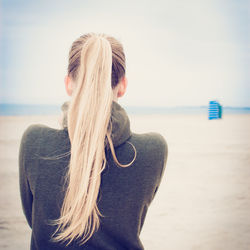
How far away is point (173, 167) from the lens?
484 cm

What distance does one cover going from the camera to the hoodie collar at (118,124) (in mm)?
836

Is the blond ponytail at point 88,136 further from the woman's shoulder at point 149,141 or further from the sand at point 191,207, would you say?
the sand at point 191,207

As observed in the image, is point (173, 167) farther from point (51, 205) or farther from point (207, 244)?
point (51, 205)

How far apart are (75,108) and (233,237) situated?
2.34 m

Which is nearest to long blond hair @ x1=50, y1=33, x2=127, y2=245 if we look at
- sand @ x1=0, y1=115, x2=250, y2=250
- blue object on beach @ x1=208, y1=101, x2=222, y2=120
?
sand @ x1=0, y1=115, x2=250, y2=250

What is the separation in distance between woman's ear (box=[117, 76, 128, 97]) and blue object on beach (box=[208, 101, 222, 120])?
15.9m

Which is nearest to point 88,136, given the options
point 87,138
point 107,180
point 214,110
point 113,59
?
point 87,138

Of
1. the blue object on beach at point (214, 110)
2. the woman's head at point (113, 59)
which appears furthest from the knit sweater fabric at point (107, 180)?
the blue object on beach at point (214, 110)

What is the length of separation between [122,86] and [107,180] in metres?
0.33

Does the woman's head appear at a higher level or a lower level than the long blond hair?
higher

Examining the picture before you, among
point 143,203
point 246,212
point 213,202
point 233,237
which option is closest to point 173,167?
point 213,202

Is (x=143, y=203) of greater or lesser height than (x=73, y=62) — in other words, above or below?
below

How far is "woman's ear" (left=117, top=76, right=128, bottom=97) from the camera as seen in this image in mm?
958

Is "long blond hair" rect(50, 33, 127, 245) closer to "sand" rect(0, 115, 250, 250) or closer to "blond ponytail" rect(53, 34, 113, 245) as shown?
"blond ponytail" rect(53, 34, 113, 245)
